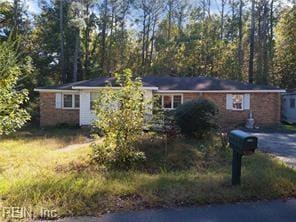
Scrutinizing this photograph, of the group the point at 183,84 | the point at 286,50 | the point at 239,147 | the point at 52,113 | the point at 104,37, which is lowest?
the point at 52,113

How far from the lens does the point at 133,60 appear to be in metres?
43.7

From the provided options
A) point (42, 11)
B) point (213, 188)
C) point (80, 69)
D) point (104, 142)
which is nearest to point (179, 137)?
point (104, 142)

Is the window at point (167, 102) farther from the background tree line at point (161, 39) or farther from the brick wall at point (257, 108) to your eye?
the background tree line at point (161, 39)

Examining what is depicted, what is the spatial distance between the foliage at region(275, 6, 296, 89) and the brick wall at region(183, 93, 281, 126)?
1381 cm

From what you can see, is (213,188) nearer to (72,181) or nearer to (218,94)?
(72,181)

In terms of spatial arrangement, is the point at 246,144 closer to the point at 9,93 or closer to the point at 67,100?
the point at 9,93

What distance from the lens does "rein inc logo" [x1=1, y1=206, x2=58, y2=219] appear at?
185 inches

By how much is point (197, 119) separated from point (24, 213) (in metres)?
8.84

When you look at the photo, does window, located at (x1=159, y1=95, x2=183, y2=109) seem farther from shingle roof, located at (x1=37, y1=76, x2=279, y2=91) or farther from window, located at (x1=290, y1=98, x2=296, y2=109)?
window, located at (x1=290, y1=98, x2=296, y2=109)

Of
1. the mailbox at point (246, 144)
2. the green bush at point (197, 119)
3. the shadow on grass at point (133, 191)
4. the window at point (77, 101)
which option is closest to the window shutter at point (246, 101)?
the window at point (77, 101)

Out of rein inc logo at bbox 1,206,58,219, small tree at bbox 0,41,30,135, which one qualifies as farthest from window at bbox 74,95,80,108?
rein inc logo at bbox 1,206,58,219

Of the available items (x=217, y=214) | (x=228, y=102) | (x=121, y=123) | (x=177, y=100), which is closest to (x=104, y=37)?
(x=177, y=100)

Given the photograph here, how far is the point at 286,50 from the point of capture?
37.8 metres

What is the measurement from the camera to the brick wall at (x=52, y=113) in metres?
24.5
